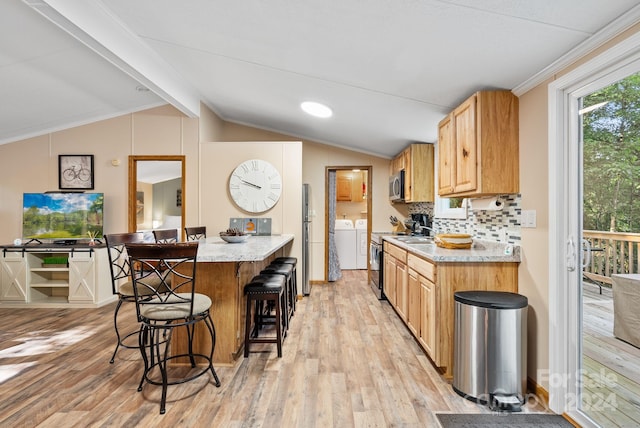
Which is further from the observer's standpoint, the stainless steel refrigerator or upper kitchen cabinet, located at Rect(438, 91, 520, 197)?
the stainless steel refrigerator

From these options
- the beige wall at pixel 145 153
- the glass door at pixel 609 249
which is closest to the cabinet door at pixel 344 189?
the beige wall at pixel 145 153

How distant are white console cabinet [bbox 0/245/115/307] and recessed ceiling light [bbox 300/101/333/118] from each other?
3.12 metres

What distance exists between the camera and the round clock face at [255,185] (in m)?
4.73

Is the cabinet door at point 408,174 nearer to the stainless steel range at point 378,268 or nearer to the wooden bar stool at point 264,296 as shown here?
the stainless steel range at point 378,268

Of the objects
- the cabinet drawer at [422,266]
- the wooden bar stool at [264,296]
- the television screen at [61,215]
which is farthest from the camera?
the television screen at [61,215]

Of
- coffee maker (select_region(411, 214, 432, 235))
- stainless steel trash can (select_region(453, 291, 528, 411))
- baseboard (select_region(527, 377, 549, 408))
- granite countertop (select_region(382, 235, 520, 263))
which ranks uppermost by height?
coffee maker (select_region(411, 214, 432, 235))

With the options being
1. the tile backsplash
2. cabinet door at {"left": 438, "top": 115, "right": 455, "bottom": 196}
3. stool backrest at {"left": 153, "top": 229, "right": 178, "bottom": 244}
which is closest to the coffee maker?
the tile backsplash

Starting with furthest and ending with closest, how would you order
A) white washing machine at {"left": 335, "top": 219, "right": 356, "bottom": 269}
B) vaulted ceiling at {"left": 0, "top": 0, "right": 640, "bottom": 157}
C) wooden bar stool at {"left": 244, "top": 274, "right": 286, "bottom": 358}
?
white washing machine at {"left": 335, "top": 219, "right": 356, "bottom": 269} < wooden bar stool at {"left": 244, "top": 274, "right": 286, "bottom": 358} < vaulted ceiling at {"left": 0, "top": 0, "right": 640, "bottom": 157}

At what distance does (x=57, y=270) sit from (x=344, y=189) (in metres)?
5.58

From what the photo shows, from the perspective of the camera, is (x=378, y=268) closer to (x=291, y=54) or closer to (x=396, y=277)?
(x=396, y=277)

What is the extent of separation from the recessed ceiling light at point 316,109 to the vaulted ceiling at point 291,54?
0.31 feet

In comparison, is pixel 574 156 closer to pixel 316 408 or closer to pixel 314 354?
pixel 316 408

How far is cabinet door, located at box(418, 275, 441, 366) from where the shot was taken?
8.19 feet

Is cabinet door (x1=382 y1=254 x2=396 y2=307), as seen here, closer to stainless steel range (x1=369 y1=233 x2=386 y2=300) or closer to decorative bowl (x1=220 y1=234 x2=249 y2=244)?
stainless steel range (x1=369 y1=233 x2=386 y2=300)
